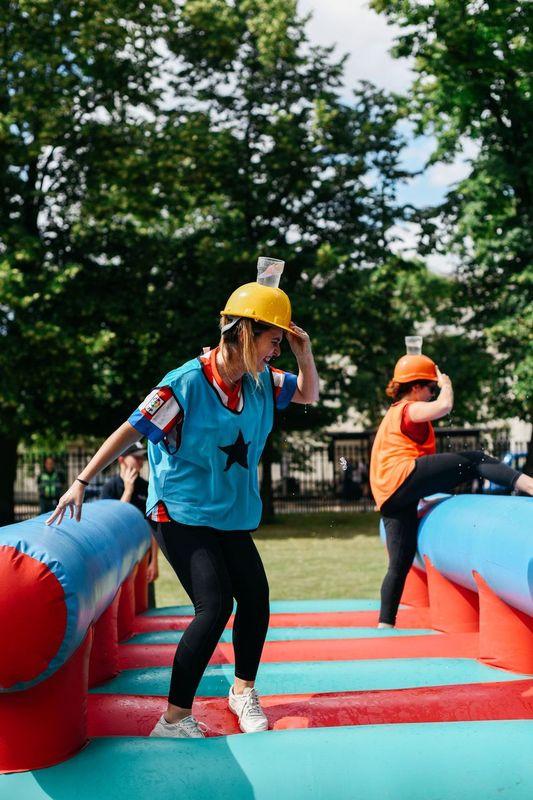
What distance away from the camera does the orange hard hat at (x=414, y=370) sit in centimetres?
581

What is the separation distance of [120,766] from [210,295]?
1821cm

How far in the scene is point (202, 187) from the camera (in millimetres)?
20781

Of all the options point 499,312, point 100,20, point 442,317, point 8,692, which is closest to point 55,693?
point 8,692

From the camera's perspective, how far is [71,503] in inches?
124

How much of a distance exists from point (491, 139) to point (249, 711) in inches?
787

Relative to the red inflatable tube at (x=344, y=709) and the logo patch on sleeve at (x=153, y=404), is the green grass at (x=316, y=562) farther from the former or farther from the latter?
the logo patch on sleeve at (x=153, y=404)

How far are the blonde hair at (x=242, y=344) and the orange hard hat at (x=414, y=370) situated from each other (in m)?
2.50

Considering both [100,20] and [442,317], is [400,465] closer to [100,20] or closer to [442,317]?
[100,20]

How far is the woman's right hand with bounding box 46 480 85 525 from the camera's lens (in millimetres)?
3117

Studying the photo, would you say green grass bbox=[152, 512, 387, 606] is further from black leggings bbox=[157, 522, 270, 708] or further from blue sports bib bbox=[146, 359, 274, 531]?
blue sports bib bbox=[146, 359, 274, 531]

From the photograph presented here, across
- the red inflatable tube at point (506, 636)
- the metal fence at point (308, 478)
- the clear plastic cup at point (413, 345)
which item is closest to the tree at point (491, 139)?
the metal fence at point (308, 478)

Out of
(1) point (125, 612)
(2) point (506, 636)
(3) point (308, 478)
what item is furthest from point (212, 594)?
(3) point (308, 478)

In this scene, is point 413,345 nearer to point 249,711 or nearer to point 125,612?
point 125,612

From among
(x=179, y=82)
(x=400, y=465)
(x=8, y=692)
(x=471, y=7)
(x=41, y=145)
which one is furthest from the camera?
(x=179, y=82)
